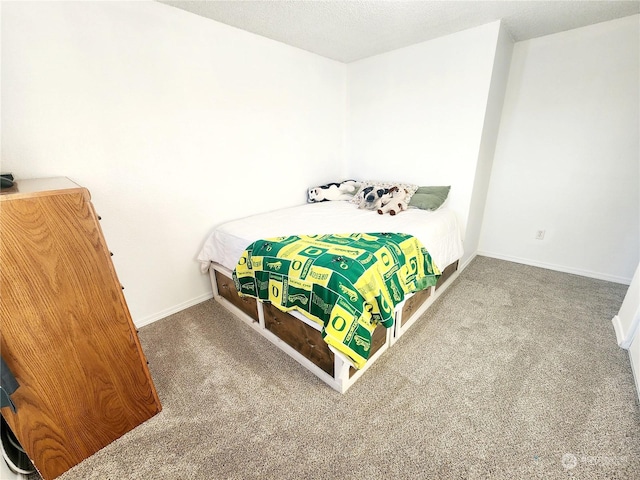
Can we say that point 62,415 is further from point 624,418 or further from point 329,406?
point 624,418

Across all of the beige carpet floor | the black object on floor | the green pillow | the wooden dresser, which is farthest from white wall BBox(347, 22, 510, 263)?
the black object on floor

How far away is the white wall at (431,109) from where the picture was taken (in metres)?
2.27

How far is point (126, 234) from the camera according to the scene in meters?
1.87

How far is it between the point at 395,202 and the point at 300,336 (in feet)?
4.77

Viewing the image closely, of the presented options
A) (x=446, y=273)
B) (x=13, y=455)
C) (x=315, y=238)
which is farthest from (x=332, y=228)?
(x=13, y=455)

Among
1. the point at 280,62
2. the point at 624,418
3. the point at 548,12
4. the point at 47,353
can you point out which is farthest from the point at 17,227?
the point at 548,12

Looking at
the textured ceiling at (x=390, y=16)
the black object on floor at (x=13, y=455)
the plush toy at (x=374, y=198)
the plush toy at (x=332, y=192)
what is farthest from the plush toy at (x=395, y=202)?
the black object on floor at (x=13, y=455)

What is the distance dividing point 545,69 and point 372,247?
8.20 ft

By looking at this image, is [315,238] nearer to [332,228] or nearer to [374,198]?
[332,228]

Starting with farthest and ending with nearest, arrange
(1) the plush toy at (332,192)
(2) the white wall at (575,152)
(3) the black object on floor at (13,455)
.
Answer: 1. (1) the plush toy at (332,192)
2. (2) the white wall at (575,152)
3. (3) the black object on floor at (13,455)

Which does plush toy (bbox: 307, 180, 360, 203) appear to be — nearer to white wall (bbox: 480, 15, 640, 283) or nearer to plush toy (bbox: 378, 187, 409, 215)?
Answer: plush toy (bbox: 378, 187, 409, 215)

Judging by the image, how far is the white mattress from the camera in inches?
77.4

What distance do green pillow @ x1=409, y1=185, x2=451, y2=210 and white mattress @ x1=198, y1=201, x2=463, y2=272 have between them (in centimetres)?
5

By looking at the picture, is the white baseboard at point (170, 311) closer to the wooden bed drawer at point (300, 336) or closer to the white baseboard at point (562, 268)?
the wooden bed drawer at point (300, 336)
